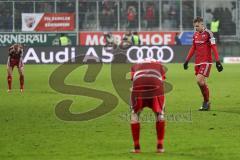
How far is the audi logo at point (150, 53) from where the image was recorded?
47594mm

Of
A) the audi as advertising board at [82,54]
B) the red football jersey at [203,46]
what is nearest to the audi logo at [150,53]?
the audi as advertising board at [82,54]

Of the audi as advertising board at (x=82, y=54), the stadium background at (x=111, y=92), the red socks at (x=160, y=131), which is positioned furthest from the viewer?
the audi as advertising board at (x=82, y=54)

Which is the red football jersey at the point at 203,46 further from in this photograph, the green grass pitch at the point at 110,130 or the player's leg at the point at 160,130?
the player's leg at the point at 160,130

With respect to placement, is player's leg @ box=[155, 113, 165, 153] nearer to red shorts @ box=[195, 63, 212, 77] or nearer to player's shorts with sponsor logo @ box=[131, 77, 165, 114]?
player's shorts with sponsor logo @ box=[131, 77, 165, 114]

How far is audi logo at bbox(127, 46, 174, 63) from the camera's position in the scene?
156ft

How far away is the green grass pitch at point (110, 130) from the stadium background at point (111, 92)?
17mm

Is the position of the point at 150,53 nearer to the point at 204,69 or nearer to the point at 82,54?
the point at 82,54

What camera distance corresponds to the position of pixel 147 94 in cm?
1237

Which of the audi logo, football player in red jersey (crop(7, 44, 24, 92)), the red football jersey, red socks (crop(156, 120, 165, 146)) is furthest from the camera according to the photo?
the audi logo

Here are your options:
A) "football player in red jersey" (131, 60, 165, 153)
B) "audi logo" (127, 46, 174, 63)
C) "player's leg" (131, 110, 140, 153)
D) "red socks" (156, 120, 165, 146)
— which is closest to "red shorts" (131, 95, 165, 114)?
"football player in red jersey" (131, 60, 165, 153)

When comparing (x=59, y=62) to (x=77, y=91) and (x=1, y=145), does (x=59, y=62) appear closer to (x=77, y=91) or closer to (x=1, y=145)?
(x=77, y=91)

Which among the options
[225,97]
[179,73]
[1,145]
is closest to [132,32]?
[179,73]

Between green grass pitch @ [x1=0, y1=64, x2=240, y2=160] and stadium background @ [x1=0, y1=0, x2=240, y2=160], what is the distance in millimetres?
17

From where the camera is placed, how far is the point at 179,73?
38.9m
